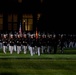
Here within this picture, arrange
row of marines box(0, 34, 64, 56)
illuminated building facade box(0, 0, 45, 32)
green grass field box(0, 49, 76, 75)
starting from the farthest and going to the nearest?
illuminated building facade box(0, 0, 45, 32) → row of marines box(0, 34, 64, 56) → green grass field box(0, 49, 76, 75)

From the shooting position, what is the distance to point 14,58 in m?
46.4

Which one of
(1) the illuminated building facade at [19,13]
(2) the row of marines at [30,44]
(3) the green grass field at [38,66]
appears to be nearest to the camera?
(3) the green grass field at [38,66]

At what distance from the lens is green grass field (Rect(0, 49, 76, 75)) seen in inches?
1400

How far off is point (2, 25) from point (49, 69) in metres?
47.9

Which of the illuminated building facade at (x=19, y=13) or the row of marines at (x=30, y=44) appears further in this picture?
the illuminated building facade at (x=19, y=13)

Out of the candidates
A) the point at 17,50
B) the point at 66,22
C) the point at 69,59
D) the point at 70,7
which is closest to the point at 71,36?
the point at 66,22

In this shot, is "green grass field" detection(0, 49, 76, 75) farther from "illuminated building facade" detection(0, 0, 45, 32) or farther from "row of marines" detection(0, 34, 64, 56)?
"illuminated building facade" detection(0, 0, 45, 32)

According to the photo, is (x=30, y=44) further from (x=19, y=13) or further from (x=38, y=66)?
(x=19, y=13)

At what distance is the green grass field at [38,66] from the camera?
117 feet

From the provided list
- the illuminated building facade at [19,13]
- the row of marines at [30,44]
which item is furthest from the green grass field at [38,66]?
the illuminated building facade at [19,13]

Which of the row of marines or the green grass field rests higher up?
the row of marines

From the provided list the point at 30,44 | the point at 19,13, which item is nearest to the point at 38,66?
the point at 30,44

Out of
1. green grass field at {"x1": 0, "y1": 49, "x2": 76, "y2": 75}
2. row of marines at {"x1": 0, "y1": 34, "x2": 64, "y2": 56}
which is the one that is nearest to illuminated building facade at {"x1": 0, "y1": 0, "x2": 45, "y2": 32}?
row of marines at {"x1": 0, "y1": 34, "x2": 64, "y2": 56}

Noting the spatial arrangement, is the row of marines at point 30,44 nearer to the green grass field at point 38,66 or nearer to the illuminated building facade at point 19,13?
the green grass field at point 38,66
